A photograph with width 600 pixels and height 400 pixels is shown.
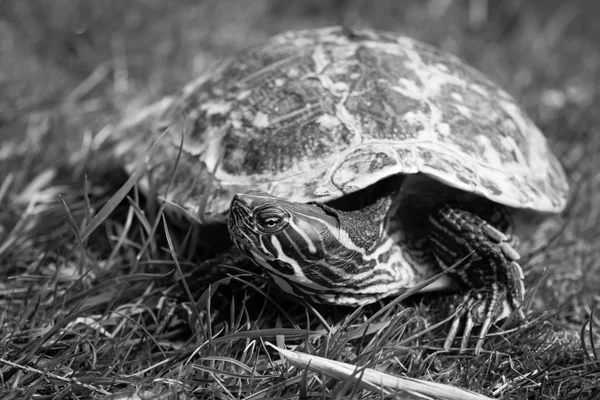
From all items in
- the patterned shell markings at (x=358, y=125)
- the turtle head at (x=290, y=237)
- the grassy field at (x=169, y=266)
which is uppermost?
the patterned shell markings at (x=358, y=125)

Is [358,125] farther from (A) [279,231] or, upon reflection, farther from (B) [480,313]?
(B) [480,313]

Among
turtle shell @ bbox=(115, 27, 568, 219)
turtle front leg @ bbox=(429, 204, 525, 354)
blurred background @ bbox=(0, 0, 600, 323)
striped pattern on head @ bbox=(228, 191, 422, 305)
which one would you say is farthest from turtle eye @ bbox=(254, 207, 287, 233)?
blurred background @ bbox=(0, 0, 600, 323)

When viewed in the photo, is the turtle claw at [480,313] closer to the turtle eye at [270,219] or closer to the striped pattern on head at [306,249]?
the striped pattern on head at [306,249]

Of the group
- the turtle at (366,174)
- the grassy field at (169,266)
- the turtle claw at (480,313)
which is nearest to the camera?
the grassy field at (169,266)

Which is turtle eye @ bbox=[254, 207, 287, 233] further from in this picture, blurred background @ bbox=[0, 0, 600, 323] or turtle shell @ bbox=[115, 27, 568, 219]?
blurred background @ bbox=[0, 0, 600, 323]

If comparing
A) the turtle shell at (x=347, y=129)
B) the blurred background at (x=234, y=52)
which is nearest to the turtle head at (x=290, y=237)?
the turtle shell at (x=347, y=129)

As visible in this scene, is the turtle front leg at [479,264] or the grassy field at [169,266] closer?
the grassy field at [169,266]

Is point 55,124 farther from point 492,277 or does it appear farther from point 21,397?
point 492,277

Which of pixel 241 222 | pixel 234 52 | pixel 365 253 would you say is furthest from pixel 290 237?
pixel 234 52
